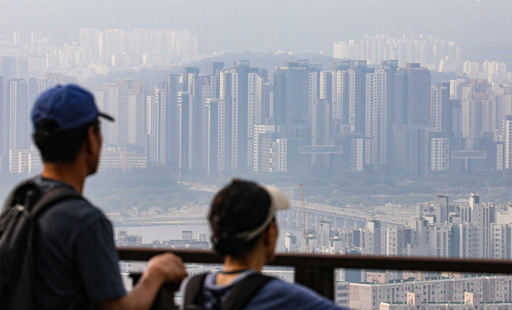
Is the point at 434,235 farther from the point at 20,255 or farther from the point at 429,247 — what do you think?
the point at 20,255

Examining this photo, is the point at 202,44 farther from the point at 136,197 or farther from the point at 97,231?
the point at 97,231

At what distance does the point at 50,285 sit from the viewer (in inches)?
37.5

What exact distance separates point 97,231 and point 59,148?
0.58 feet

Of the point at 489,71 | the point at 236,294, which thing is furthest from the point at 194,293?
the point at 489,71

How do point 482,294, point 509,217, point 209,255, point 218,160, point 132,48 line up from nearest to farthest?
point 209,255 < point 482,294 < point 509,217 < point 218,160 < point 132,48

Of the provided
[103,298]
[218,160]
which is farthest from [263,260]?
[218,160]

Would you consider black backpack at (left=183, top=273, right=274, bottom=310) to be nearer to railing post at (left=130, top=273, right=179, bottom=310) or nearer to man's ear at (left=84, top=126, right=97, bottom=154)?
railing post at (left=130, top=273, right=179, bottom=310)

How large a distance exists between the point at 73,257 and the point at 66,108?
0.26 m

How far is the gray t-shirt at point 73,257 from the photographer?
0.94 m

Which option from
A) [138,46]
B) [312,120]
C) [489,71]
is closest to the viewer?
[312,120]

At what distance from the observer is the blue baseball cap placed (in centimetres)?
100

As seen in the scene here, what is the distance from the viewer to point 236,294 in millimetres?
929

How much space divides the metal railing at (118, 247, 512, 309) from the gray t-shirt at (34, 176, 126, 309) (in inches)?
15.8

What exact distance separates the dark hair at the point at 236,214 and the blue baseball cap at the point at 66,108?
28 centimetres
